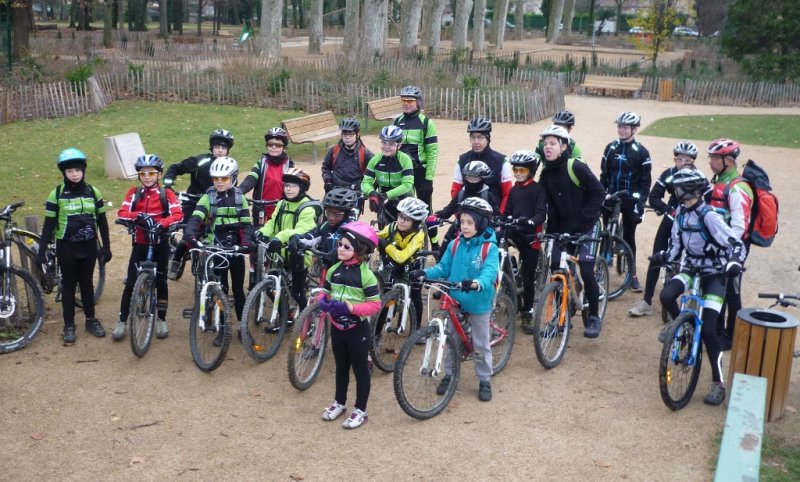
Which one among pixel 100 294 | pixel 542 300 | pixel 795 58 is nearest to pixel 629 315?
pixel 542 300

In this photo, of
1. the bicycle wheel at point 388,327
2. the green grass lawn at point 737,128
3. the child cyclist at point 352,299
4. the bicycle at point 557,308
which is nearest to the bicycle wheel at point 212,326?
the bicycle wheel at point 388,327

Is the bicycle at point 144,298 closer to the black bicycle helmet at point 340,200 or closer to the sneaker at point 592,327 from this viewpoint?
the black bicycle helmet at point 340,200

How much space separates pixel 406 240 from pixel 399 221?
0.20 m

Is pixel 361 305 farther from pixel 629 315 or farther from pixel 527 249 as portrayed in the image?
pixel 629 315

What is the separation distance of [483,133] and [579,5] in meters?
92.1

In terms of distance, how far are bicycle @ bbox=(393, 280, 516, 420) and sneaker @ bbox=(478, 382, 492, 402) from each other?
24 cm

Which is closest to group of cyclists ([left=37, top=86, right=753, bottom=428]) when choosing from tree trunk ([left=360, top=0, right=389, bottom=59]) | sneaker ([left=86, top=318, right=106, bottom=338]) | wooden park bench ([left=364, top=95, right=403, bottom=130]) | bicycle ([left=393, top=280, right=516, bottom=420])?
sneaker ([left=86, top=318, right=106, bottom=338])

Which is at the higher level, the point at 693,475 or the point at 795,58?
the point at 795,58

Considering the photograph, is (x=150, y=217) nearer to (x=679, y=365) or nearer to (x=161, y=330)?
(x=161, y=330)

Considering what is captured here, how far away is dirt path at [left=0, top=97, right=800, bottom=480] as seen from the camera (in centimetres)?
577

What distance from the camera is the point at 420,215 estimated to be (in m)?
7.18

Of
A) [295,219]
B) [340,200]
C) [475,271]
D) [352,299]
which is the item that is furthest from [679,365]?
[295,219]

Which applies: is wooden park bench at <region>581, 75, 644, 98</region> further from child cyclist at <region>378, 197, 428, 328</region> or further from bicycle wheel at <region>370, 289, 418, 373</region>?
bicycle wheel at <region>370, 289, 418, 373</region>

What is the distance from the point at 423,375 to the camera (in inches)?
255
